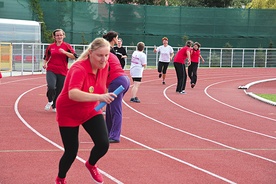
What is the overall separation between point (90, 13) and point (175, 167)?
33964 millimetres

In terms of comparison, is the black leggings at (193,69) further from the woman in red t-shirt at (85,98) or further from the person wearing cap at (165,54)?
the woman in red t-shirt at (85,98)

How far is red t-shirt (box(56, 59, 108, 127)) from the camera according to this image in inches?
230

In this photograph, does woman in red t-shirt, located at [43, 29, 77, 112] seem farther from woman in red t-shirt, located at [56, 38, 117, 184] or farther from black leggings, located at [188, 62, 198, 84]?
black leggings, located at [188, 62, 198, 84]

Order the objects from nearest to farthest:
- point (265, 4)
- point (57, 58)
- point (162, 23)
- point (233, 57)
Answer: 1. point (57, 58)
2. point (233, 57)
3. point (162, 23)
4. point (265, 4)

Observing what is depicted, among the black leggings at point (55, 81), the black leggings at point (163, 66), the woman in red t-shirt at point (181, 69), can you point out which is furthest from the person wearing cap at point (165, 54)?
the black leggings at point (55, 81)

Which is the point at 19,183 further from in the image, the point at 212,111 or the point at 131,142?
the point at 212,111

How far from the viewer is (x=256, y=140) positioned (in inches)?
426

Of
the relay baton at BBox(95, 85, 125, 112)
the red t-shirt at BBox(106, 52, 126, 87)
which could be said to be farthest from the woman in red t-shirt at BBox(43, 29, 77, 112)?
the relay baton at BBox(95, 85, 125, 112)

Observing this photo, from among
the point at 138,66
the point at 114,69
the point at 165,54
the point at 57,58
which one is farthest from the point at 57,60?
the point at 165,54

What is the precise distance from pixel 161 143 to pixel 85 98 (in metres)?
4.41

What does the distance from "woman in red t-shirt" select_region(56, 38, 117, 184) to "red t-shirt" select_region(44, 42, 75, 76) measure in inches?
259

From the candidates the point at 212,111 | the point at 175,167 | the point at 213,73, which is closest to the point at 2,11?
the point at 213,73

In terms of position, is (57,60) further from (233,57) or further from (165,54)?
Result: (233,57)

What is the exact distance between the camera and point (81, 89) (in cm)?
586
